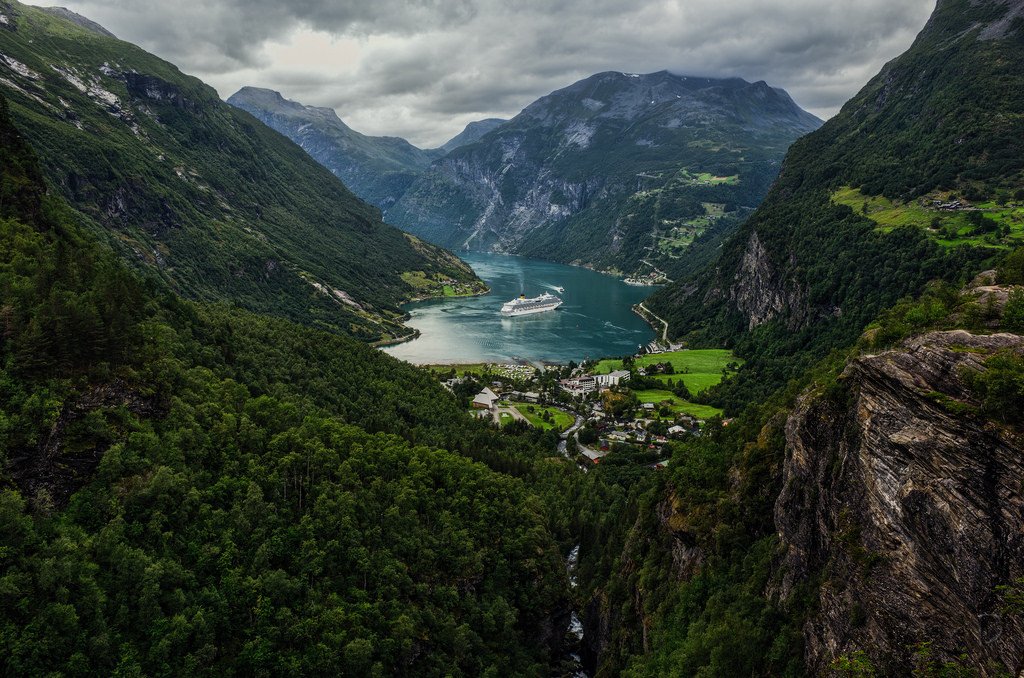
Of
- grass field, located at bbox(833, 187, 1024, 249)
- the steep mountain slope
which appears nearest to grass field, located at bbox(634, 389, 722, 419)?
the steep mountain slope

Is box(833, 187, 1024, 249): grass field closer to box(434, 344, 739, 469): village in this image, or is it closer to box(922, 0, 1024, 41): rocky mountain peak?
box(434, 344, 739, 469): village

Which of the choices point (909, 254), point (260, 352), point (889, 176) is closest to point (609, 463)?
point (260, 352)

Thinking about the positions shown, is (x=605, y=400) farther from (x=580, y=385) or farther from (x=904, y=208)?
(x=904, y=208)

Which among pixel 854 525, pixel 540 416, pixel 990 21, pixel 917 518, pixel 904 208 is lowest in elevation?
pixel 540 416

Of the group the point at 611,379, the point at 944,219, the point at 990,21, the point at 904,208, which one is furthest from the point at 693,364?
the point at 990,21

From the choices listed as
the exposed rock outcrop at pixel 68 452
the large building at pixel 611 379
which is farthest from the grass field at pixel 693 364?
the exposed rock outcrop at pixel 68 452

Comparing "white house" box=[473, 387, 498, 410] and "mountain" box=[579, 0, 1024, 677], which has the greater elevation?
"mountain" box=[579, 0, 1024, 677]

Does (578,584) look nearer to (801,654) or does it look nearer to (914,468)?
(801,654)
